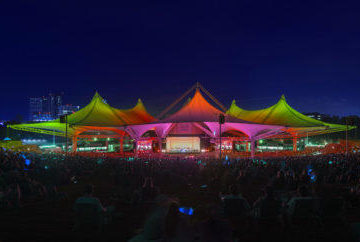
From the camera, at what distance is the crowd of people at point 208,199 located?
345 centimetres

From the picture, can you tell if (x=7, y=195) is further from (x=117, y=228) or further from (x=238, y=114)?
(x=238, y=114)

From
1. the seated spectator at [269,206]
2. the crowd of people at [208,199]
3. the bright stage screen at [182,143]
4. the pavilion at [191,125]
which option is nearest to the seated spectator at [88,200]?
the crowd of people at [208,199]

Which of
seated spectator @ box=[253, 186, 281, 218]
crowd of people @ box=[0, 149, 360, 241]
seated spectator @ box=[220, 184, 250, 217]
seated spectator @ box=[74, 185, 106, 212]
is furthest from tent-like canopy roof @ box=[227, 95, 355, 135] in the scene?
seated spectator @ box=[74, 185, 106, 212]

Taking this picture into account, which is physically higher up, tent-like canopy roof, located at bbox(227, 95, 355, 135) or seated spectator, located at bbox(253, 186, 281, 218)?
tent-like canopy roof, located at bbox(227, 95, 355, 135)

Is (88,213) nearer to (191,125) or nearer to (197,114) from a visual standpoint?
(197,114)

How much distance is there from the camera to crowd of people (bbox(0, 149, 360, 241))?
136 inches

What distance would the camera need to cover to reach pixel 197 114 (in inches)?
1064

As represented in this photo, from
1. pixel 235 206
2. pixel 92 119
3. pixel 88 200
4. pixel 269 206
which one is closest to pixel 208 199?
pixel 235 206

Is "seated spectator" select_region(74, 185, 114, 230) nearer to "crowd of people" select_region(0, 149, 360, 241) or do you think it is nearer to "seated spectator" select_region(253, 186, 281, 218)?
"crowd of people" select_region(0, 149, 360, 241)

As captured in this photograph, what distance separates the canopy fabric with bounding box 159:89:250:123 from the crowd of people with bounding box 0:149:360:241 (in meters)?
12.7

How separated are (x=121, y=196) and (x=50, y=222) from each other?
2.32 m

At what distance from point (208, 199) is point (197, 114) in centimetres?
1985

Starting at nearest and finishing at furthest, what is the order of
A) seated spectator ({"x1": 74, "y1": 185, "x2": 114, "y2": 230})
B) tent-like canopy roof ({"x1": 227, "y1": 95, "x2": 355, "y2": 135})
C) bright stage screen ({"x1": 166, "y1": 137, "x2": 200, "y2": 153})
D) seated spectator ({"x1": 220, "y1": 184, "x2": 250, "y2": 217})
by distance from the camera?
seated spectator ({"x1": 74, "y1": 185, "x2": 114, "y2": 230}) < seated spectator ({"x1": 220, "y1": 184, "x2": 250, "y2": 217}) < tent-like canopy roof ({"x1": 227, "y1": 95, "x2": 355, "y2": 135}) < bright stage screen ({"x1": 166, "y1": 137, "x2": 200, "y2": 153})

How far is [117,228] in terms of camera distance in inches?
198
